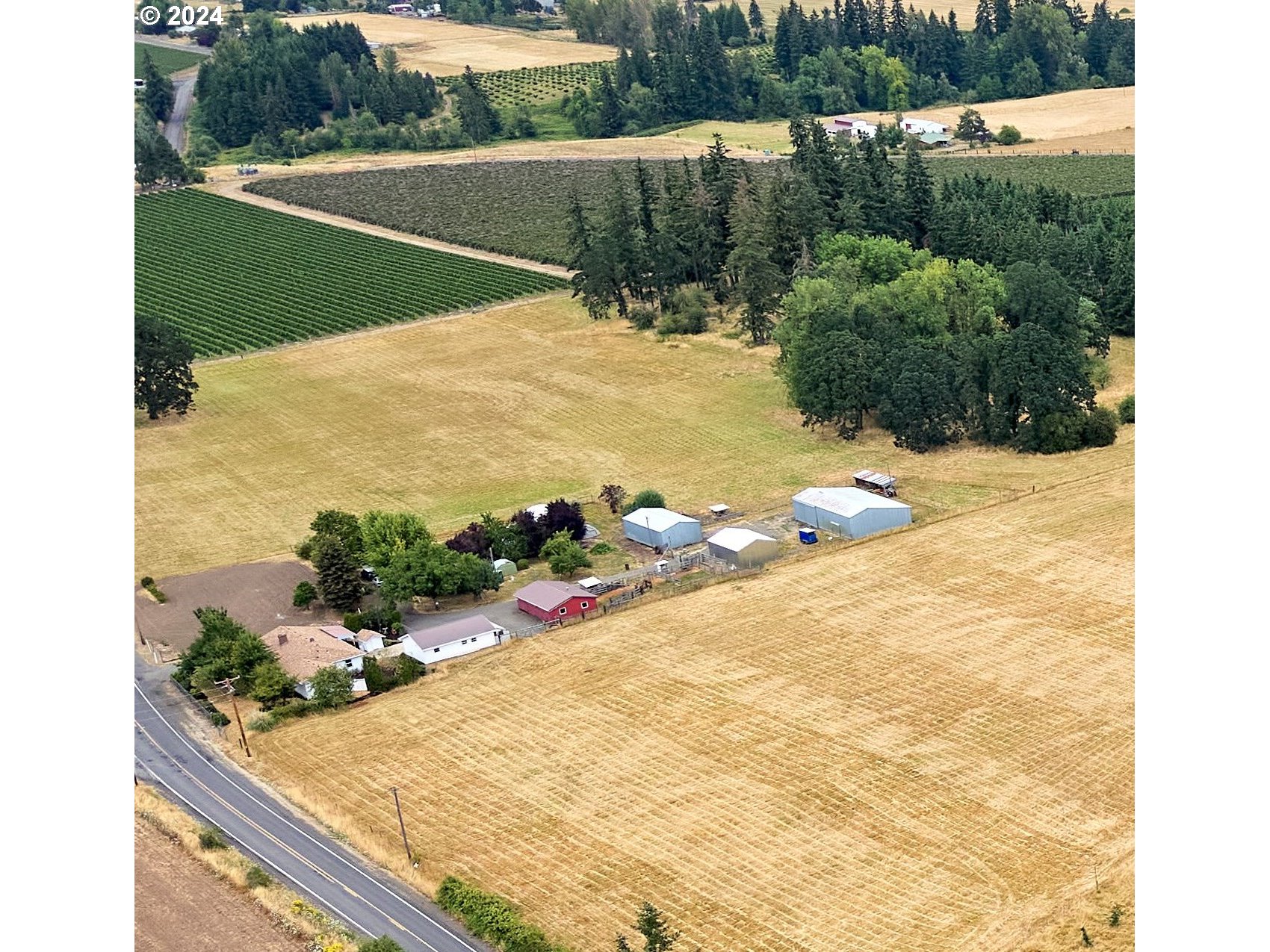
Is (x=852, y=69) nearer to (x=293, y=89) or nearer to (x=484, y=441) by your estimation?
(x=293, y=89)

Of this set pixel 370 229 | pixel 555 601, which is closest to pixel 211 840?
pixel 555 601

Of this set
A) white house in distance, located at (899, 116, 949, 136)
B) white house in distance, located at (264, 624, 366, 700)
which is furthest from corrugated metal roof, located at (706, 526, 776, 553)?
white house in distance, located at (899, 116, 949, 136)

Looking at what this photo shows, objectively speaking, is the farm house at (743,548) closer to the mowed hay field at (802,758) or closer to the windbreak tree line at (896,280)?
the mowed hay field at (802,758)

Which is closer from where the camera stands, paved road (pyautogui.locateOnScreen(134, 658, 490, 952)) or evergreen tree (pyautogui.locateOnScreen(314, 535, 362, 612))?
paved road (pyautogui.locateOnScreen(134, 658, 490, 952))

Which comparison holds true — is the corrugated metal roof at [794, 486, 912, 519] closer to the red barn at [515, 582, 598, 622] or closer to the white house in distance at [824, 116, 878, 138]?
the red barn at [515, 582, 598, 622]

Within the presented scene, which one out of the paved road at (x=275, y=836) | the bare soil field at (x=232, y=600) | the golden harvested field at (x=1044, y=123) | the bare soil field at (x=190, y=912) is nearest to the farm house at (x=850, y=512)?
the bare soil field at (x=232, y=600)

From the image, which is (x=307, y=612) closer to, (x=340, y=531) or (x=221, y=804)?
(x=340, y=531)
